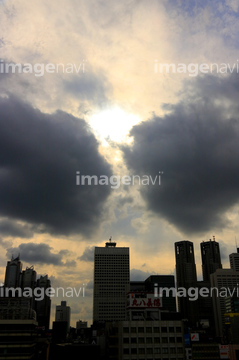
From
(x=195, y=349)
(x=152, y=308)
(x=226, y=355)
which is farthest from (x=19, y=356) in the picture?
(x=226, y=355)

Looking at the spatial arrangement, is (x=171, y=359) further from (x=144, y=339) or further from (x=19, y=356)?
(x=19, y=356)

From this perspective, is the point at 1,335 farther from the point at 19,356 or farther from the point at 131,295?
the point at 131,295

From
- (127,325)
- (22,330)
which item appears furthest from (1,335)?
(127,325)

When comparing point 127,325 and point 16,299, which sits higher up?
point 16,299

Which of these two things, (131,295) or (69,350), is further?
(69,350)

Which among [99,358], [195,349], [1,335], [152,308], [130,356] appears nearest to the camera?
[130,356]

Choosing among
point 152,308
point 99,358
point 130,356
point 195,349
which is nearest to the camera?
point 130,356

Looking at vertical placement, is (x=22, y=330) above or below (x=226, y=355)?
above

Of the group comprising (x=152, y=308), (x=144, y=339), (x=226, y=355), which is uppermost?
(x=152, y=308)

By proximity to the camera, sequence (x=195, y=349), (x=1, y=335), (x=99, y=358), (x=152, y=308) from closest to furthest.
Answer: (x=1, y=335) → (x=152, y=308) → (x=99, y=358) → (x=195, y=349)
